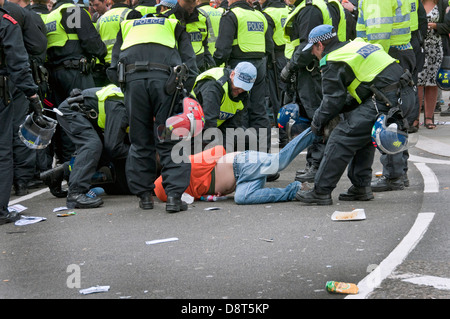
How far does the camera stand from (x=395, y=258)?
5078 mm

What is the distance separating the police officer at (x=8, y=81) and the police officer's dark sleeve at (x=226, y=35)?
3.67 meters

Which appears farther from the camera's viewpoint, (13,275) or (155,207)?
(155,207)

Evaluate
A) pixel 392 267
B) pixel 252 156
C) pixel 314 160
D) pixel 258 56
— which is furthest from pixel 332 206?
pixel 258 56

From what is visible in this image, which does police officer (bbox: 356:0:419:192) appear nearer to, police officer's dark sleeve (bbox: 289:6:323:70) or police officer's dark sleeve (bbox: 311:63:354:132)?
police officer's dark sleeve (bbox: 289:6:323:70)

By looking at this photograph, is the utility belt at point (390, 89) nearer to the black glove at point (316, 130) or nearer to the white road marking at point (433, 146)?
the black glove at point (316, 130)

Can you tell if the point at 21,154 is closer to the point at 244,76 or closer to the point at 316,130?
the point at 244,76

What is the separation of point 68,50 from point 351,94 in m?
3.91

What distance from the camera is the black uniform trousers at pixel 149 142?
704 centimetres

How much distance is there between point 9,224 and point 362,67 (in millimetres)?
3517

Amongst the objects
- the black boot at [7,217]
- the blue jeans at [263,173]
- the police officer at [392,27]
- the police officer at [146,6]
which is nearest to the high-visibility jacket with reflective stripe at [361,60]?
the blue jeans at [263,173]

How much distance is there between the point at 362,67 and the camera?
A: 6883 millimetres

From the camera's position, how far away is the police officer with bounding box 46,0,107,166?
9.23 metres

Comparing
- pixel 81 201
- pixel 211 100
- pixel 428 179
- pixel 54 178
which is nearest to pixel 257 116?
pixel 211 100

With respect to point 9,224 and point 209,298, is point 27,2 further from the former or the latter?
point 209,298
